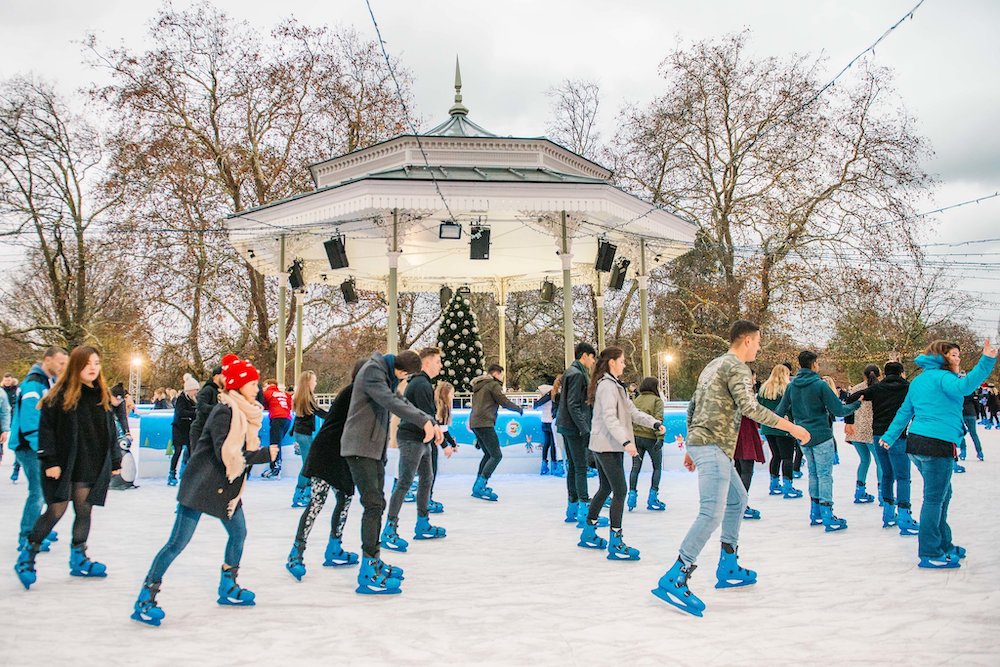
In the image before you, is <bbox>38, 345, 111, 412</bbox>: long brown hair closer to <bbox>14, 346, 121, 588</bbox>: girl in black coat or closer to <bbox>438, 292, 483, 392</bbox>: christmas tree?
<bbox>14, 346, 121, 588</bbox>: girl in black coat

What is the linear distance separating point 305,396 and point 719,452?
5.22 m

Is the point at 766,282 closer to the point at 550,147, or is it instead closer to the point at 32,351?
the point at 550,147

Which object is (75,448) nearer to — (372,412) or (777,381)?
(372,412)

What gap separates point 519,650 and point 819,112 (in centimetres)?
2458

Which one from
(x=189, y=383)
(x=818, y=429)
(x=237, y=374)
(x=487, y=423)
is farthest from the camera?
(x=189, y=383)

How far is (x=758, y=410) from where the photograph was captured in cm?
410

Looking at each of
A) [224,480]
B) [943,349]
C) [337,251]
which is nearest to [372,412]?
[224,480]

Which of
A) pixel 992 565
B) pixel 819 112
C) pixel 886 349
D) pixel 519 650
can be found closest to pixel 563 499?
pixel 992 565

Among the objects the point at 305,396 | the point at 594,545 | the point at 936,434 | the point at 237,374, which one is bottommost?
the point at 594,545

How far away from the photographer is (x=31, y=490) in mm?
5051

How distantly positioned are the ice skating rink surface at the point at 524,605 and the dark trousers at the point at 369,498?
1.05 ft

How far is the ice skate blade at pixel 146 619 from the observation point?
3746mm

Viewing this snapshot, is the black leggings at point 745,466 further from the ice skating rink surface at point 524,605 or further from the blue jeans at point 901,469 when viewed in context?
the blue jeans at point 901,469

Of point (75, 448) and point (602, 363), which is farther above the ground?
point (602, 363)
